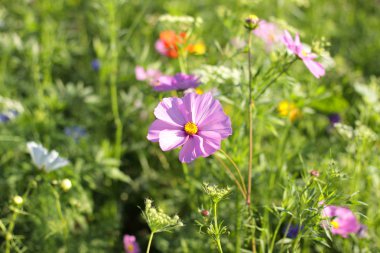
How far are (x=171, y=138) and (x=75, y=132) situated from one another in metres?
1.18

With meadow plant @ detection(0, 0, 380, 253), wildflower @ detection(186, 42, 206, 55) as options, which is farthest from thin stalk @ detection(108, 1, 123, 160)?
wildflower @ detection(186, 42, 206, 55)

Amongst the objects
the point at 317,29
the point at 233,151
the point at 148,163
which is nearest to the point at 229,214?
the point at 233,151

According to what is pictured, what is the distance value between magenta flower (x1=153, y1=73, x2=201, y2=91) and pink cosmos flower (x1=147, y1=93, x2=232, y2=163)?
226mm

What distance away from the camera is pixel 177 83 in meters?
1.52

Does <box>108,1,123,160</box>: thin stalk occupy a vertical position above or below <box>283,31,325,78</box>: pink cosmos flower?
below

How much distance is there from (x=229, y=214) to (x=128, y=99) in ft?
2.88

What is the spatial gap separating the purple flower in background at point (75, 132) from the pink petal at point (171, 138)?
111 centimetres

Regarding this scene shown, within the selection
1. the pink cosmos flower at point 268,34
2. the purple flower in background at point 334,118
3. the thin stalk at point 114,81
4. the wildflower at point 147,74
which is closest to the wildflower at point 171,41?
the wildflower at point 147,74

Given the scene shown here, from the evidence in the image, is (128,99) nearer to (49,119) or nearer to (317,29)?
(49,119)

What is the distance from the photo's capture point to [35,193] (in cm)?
188

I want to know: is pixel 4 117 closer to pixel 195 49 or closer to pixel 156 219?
pixel 195 49

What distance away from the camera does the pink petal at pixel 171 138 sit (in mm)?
1201

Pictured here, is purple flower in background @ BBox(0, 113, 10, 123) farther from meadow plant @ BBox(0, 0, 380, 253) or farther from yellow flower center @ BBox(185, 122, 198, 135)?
A: yellow flower center @ BBox(185, 122, 198, 135)

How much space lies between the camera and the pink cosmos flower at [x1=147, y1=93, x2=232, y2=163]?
1.20 metres
